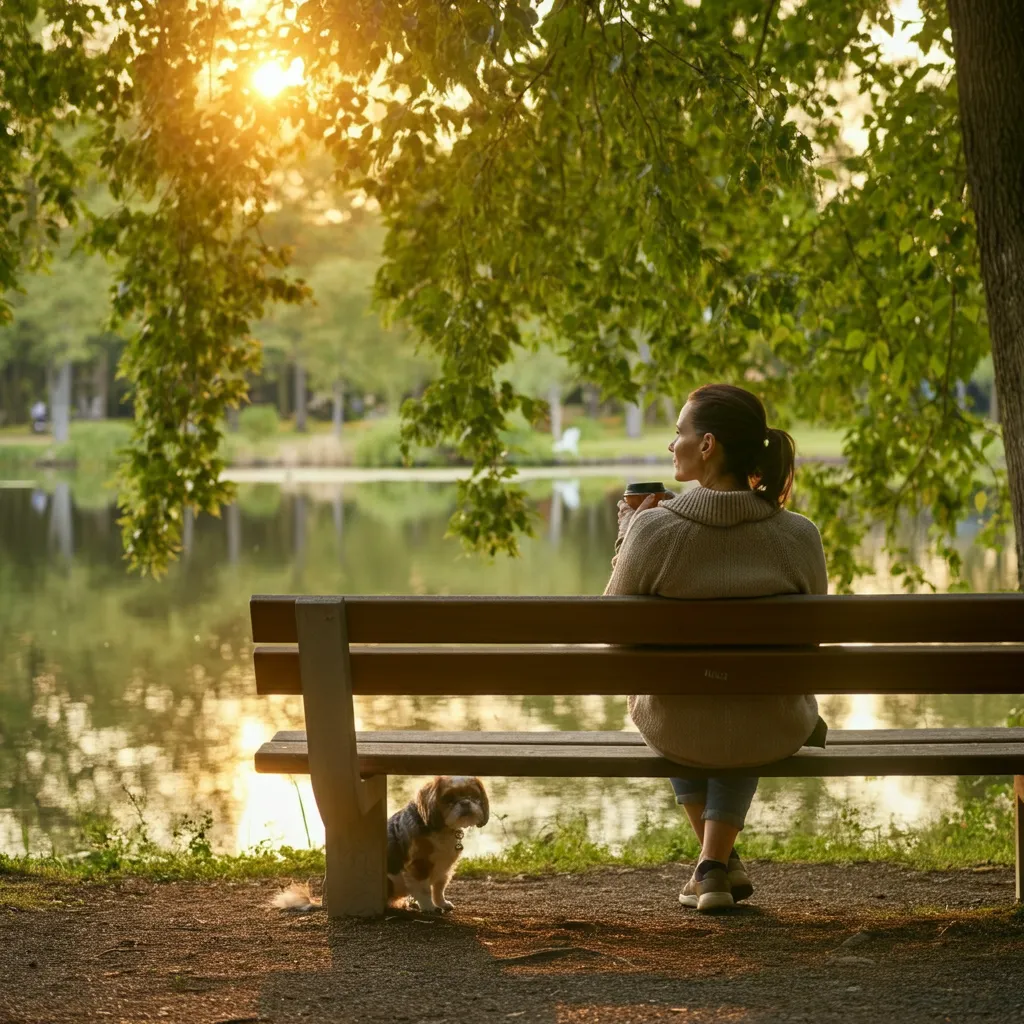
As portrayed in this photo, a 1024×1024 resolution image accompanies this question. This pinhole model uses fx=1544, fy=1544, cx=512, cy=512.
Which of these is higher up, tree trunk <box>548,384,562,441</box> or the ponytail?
tree trunk <box>548,384,562,441</box>

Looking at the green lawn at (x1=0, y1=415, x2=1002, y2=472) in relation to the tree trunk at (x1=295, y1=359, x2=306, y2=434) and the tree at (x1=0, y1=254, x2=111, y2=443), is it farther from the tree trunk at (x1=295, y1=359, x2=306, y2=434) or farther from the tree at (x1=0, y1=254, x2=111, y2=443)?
the tree trunk at (x1=295, y1=359, x2=306, y2=434)

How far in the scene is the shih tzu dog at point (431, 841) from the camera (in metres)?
4.77

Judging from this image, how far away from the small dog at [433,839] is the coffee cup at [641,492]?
1.00 meters

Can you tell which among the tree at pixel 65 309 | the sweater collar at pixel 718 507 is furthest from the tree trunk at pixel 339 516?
the tree at pixel 65 309

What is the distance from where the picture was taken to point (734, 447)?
436cm

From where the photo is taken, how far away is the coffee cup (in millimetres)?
4438

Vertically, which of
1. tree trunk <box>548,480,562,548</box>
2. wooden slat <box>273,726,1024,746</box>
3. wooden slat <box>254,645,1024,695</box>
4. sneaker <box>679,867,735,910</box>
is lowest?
sneaker <box>679,867,735,910</box>

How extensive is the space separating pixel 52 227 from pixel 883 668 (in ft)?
19.8

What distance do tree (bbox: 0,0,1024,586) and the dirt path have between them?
3280 mm

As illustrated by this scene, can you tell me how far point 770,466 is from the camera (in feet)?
14.3

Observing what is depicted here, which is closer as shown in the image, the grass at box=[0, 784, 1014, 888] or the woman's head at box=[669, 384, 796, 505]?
the woman's head at box=[669, 384, 796, 505]

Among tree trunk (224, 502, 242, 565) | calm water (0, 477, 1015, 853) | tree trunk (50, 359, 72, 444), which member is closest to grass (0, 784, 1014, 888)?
calm water (0, 477, 1015, 853)

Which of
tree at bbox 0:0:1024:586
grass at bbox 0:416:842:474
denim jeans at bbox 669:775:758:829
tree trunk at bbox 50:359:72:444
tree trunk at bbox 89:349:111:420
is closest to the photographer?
denim jeans at bbox 669:775:758:829

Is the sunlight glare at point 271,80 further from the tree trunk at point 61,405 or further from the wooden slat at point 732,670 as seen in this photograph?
the tree trunk at point 61,405
